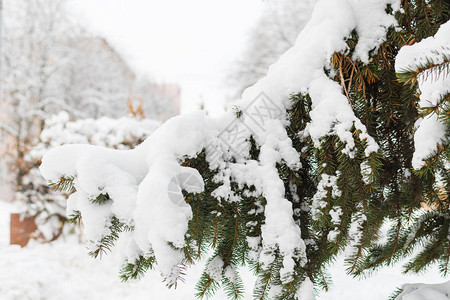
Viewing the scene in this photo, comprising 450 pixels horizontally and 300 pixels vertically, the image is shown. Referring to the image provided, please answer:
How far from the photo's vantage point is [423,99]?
732 mm

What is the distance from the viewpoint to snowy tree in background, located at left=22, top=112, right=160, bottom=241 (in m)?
5.10

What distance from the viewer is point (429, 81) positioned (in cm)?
75

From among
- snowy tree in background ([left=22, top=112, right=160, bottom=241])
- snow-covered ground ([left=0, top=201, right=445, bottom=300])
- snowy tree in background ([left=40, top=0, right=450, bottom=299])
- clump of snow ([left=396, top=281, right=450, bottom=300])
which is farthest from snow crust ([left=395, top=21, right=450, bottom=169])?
snowy tree in background ([left=22, top=112, right=160, bottom=241])

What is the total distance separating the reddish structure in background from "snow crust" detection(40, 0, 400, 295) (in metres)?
4.85

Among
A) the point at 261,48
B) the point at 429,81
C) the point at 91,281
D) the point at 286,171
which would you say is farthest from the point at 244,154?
the point at 261,48

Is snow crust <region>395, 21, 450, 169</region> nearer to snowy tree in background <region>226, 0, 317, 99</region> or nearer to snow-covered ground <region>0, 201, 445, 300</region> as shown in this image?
snow-covered ground <region>0, 201, 445, 300</region>

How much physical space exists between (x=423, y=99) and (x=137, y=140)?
519cm

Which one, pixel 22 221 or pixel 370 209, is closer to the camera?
pixel 370 209

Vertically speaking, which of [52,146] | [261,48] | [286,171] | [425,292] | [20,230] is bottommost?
[425,292]

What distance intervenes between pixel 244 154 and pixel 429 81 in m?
0.63

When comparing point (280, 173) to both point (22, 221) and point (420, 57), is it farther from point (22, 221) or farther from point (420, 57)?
point (22, 221)

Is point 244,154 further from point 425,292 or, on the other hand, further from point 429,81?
point 425,292

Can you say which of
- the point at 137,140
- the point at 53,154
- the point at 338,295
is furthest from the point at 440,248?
the point at 137,140

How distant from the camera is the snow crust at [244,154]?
2.92ft
